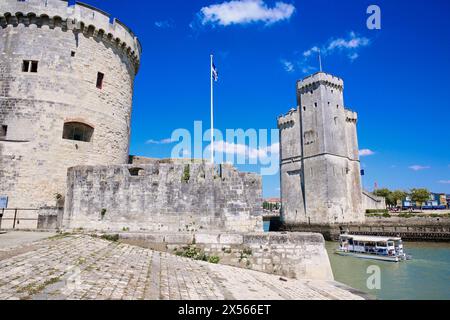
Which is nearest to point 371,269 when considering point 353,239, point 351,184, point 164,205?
point 353,239

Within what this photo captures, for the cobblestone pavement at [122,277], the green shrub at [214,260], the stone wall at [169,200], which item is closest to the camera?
the cobblestone pavement at [122,277]

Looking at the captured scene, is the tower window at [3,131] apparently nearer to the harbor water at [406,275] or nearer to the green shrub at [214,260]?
the green shrub at [214,260]

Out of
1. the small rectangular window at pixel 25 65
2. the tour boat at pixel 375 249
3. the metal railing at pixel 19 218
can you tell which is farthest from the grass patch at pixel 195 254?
the tour boat at pixel 375 249

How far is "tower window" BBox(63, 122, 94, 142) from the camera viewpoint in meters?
16.2

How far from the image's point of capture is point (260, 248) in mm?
10492

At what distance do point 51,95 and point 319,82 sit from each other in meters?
36.5

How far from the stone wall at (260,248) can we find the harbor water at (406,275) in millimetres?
2522

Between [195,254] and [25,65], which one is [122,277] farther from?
[25,65]

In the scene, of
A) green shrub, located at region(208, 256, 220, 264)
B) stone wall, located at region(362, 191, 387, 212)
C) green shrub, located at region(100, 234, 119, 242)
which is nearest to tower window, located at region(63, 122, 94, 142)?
green shrub, located at region(100, 234, 119, 242)

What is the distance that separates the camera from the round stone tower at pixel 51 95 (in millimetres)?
14641

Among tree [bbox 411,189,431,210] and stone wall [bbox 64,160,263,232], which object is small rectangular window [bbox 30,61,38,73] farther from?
tree [bbox 411,189,431,210]

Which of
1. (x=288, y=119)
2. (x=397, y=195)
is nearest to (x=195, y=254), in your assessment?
(x=288, y=119)

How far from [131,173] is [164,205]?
2.01 meters

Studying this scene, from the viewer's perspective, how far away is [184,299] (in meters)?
5.71
